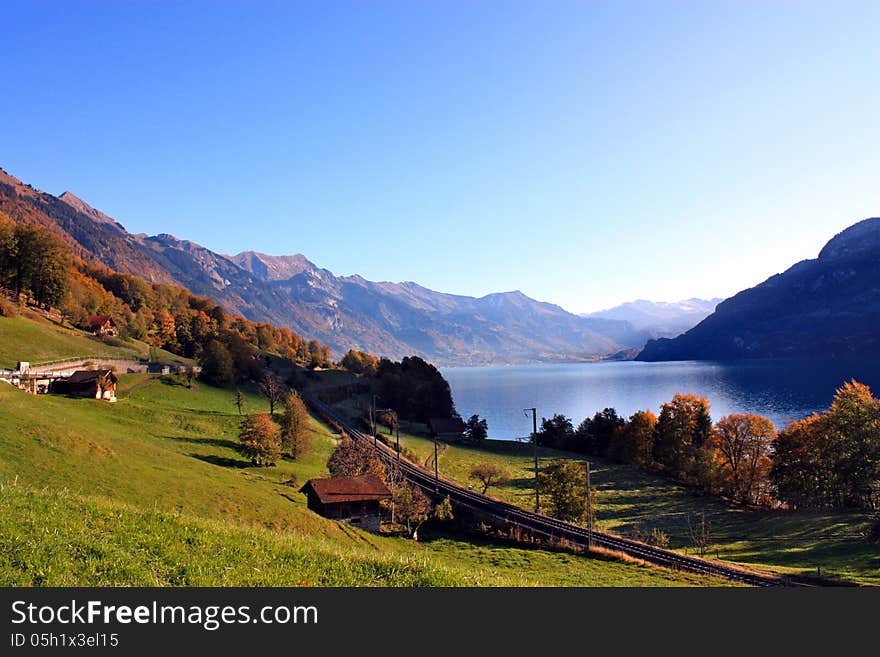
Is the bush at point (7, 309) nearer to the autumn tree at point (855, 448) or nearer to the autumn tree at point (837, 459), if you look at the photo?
the autumn tree at point (837, 459)

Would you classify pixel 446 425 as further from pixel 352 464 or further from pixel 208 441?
pixel 208 441

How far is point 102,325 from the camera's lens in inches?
4107

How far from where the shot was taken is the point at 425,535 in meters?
45.7

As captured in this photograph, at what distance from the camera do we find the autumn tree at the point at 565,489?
51.0 metres

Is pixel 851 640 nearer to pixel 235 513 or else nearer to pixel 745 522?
pixel 235 513

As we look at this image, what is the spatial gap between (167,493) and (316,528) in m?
9.07

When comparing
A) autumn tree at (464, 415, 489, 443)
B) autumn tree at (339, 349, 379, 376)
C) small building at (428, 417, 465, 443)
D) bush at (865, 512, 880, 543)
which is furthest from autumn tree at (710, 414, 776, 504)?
autumn tree at (339, 349, 379, 376)

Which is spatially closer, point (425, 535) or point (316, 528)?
point (316, 528)

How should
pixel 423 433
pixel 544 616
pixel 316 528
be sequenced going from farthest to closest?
pixel 423 433 < pixel 316 528 < pixel 544 616

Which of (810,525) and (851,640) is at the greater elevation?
(851,640)

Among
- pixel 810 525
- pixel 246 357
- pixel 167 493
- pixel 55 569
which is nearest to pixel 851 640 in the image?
pixel 55 569

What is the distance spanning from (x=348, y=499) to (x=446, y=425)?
7599 centimetres

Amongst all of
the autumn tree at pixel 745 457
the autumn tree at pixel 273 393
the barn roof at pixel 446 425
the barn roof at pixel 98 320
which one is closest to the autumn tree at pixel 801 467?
Result: the autumn tree at pixel 745 457

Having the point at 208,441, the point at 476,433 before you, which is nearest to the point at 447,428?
the point at 476,433
